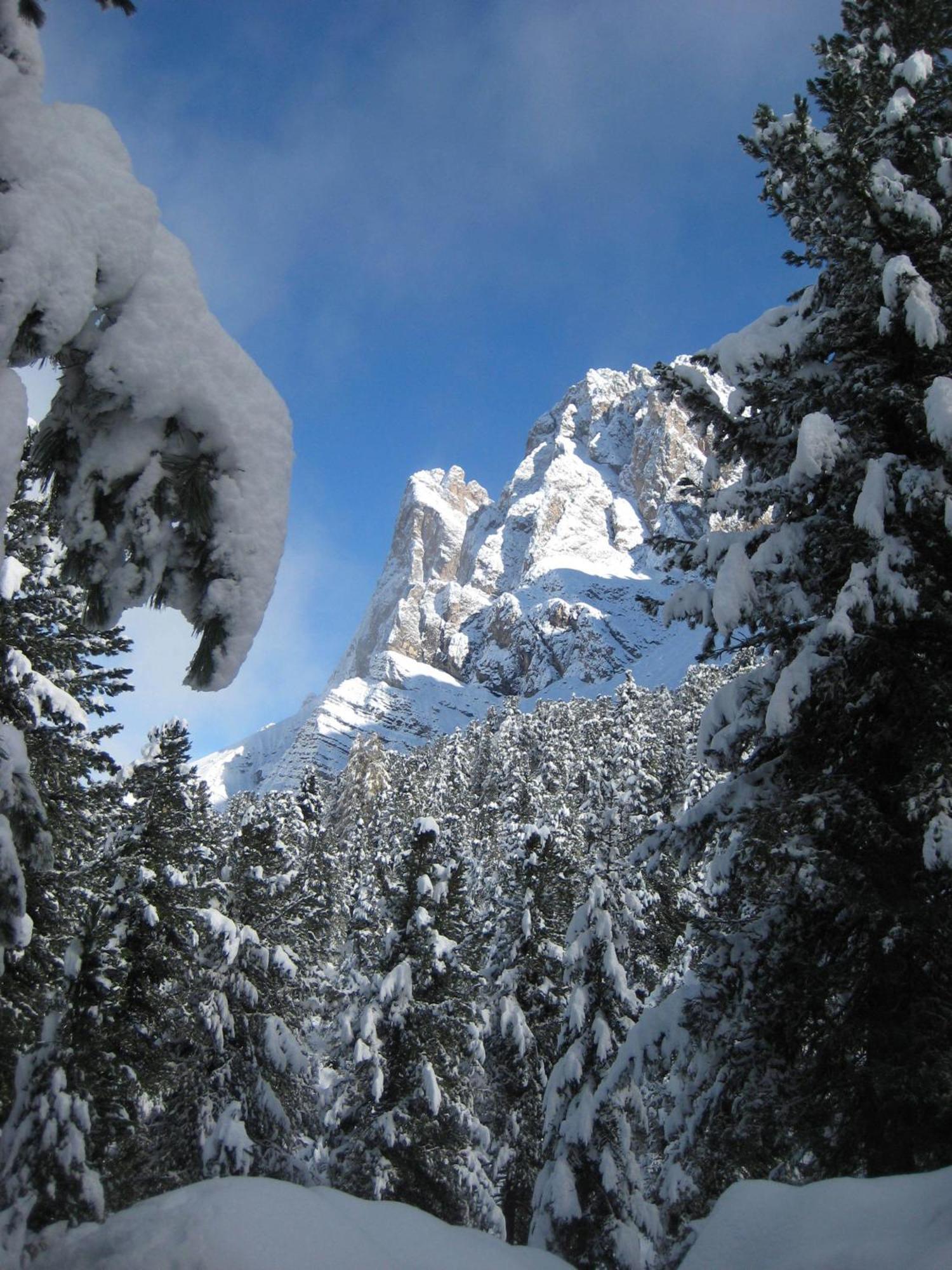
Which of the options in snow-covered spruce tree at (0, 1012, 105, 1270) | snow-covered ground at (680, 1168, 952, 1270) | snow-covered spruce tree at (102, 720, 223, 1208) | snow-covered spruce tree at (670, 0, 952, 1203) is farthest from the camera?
snow-covered spruce tree at (102, 720, 223, 1208)

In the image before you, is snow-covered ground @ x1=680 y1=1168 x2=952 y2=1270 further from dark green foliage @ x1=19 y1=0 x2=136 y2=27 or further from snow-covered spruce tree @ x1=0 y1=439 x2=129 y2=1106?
snow-covered spruce tree @ x1=0 y1=439 x2=129 y2=1106

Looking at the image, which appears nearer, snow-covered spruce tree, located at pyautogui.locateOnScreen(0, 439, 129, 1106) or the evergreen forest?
the evergreen forest

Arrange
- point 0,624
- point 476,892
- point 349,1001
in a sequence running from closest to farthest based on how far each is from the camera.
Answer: point 0,624 → point 349,1001 → point 476,892

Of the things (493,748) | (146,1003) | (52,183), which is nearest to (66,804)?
(146,1003)

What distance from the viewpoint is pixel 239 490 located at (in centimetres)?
278

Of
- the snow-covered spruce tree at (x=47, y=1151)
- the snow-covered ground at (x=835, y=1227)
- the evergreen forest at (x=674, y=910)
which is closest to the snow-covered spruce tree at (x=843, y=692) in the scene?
the evergreen forest at (x=674, y=910)

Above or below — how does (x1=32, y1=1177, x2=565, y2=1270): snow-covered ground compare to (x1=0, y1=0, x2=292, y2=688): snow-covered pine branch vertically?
below

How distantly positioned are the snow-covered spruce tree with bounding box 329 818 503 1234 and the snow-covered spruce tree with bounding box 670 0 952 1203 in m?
11.3

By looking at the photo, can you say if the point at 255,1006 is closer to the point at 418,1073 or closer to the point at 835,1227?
the point at 418,1073

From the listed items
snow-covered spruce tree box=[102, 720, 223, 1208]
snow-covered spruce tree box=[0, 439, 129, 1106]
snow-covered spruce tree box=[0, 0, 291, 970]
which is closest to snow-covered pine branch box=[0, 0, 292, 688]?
snow-covered spruce tree box=[0, 0, 291, 970]

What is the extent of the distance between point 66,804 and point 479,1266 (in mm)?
11219

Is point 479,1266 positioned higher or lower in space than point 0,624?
lower

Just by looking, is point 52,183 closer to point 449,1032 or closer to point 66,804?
point 66,804

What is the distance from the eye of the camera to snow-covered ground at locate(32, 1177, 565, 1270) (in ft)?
8.07
